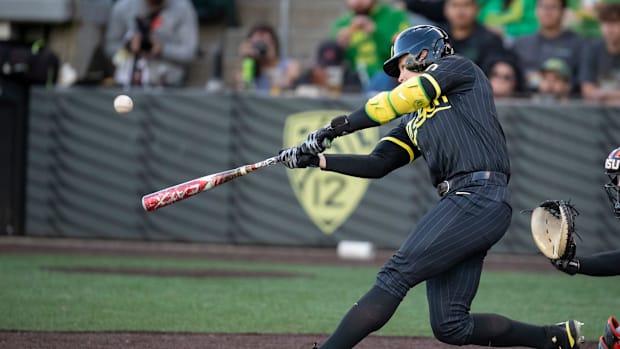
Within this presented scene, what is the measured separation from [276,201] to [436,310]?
24.8 feet

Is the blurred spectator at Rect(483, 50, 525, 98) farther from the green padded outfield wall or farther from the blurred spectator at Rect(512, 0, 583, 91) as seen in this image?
the blurred spectator at Rect(512, 0, 583, 91)

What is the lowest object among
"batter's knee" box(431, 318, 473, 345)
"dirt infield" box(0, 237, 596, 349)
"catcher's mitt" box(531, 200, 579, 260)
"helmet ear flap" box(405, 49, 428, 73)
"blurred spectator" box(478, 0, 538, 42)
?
"dirt infield" box(0, 237, 596, 349)

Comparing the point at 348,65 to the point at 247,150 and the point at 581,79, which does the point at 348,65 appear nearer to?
the point at 247,150

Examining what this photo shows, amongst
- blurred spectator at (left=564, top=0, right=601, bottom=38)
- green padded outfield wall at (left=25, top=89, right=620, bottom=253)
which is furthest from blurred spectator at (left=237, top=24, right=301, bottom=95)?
blurred spectator at (left=564, top=0, right=601, bottom=38)

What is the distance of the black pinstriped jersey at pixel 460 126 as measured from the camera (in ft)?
17.7

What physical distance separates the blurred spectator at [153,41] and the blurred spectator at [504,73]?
388cm

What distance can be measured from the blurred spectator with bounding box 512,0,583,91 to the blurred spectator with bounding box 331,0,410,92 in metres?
1.56

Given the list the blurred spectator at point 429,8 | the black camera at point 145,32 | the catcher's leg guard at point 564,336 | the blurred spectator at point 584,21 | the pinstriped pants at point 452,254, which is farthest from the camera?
the blurred spectator at point 584,21

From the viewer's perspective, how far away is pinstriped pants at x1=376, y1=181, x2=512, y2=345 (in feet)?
17.2

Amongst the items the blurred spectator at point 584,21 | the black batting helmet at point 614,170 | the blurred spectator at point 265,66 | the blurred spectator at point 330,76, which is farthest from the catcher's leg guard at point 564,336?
the blurred spectator at point 584,21

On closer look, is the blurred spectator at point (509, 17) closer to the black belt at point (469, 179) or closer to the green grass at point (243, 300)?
the green grass at point (243, 300)

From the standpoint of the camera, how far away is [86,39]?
15641mm

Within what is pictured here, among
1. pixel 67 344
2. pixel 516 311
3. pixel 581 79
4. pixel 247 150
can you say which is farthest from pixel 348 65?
pixel 67 344

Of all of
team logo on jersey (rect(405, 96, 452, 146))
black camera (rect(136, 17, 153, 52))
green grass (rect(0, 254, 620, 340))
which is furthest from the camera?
black camera (rect(136, 17, 153, 52))
